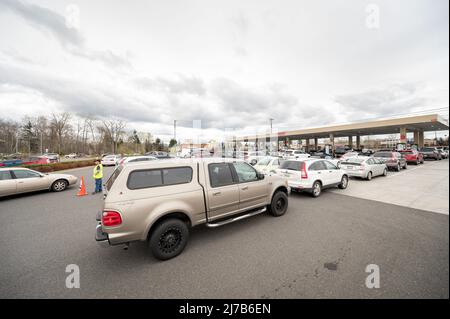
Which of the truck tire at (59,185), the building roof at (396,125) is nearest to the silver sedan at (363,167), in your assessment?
the truck tire at (59,185)

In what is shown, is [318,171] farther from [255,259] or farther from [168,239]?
[168,239]

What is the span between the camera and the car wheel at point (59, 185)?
27.8 feet

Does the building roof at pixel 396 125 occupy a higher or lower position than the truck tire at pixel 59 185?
higher

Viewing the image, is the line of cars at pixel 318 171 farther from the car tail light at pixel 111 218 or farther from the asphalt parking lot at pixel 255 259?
the car tail light at pixel 111 218

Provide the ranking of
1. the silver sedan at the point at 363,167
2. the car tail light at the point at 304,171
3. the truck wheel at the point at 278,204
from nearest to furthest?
the truck wheel at the point at 278,204, the car tail light at the point at 304,171, the silver sedan at the point at 363,167

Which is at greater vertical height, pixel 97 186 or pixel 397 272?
pixel 97 186

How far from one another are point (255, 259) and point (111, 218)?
2.57 metres

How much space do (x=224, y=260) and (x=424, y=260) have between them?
134 inches

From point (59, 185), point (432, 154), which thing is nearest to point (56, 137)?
point (59, 185)

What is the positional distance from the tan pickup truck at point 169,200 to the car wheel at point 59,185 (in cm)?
778

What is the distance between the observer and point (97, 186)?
315 inches
